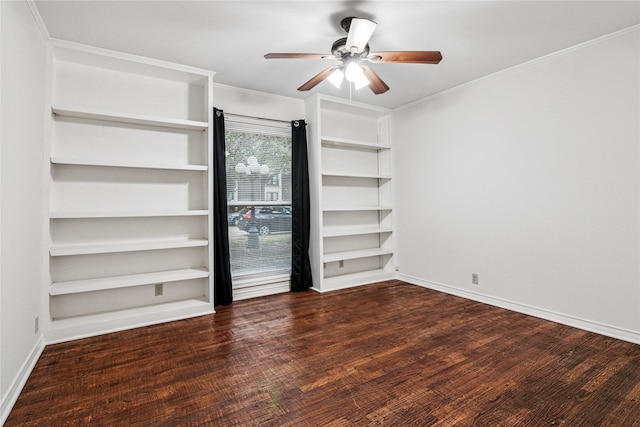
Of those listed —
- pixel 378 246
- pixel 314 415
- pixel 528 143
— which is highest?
pixel 528 143

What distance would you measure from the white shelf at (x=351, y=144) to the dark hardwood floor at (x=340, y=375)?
92.4 inches

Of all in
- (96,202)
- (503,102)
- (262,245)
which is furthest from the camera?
(262,245)

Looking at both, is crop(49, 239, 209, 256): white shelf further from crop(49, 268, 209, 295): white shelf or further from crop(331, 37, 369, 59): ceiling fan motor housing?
crop(331, 37, 369, 59): ceiling fan motor housing

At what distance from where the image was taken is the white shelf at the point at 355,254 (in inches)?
170

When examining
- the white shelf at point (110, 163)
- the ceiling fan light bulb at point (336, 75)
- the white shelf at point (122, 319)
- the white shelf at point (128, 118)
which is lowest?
the white shelf at point (122, 319)

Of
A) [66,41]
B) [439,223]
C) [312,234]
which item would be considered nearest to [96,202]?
[66,41]

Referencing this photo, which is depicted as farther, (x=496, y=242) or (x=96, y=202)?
(x=496, y=242)

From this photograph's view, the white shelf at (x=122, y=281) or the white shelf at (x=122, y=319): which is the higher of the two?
the white shelf at (x=122, y=281)

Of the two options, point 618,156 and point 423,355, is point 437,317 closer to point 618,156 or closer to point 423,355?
point 423,355

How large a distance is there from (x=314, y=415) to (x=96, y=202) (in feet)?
9.28

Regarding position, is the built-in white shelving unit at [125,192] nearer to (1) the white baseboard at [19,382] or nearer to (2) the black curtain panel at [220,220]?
(2) the black curtain panel at [220,220]

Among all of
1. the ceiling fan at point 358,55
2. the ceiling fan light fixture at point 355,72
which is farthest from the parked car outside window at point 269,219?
the ceiling fan light fixture at point 355,72

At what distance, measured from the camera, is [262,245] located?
418cm

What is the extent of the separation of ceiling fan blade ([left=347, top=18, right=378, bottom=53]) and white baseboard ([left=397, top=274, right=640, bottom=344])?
9.96 feet
